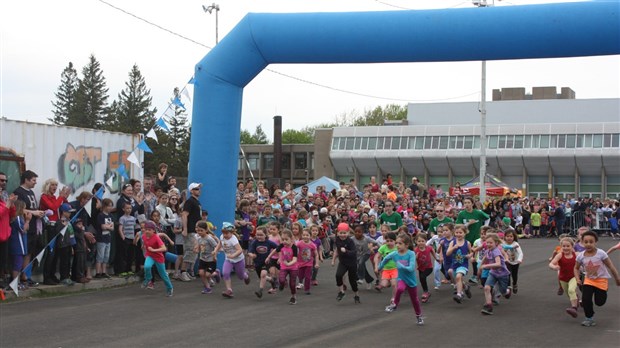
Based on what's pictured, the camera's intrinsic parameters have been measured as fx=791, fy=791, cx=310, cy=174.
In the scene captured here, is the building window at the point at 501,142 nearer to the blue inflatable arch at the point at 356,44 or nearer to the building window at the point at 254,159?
the building window at the point at 254,159

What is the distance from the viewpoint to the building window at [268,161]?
92188 millimetres

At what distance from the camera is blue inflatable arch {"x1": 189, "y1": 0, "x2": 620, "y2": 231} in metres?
13.7

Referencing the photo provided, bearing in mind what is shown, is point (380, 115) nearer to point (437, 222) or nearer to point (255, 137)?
point (255, 137)

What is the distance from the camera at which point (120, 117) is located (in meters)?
85.5

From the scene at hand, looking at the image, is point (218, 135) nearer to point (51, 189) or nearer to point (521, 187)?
point (51, 189)

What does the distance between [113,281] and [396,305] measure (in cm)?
574

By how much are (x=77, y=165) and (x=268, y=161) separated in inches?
3024

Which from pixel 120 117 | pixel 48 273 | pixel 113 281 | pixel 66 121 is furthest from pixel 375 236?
pixel 66 121

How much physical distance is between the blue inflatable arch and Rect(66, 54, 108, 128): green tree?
7404 cm

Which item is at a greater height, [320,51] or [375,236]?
[320,51]

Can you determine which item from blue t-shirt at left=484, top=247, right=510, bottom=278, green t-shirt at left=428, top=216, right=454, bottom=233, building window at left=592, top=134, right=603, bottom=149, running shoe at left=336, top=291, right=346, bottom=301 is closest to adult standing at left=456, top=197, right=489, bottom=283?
green t-shirt at left=428, top=216, right=454, bottom=233

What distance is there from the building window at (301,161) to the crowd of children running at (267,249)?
243 ft

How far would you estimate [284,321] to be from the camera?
11242 millimetres

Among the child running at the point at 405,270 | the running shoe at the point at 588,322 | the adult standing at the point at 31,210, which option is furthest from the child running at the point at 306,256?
the running shoe at the point at 588,322
